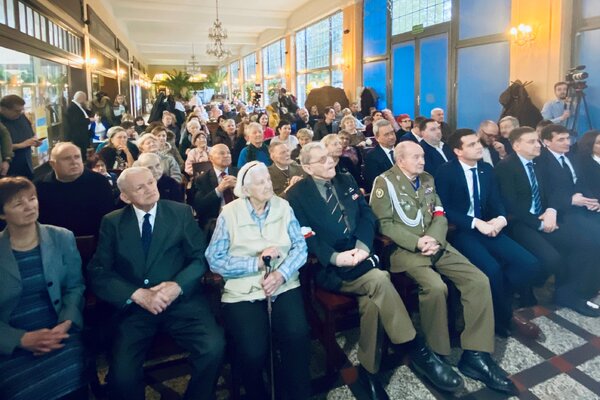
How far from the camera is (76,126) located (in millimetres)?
6676

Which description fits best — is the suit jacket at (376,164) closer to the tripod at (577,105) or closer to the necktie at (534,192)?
the necktie at (534,192)

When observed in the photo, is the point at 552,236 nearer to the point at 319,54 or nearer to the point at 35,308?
the point at 35,308

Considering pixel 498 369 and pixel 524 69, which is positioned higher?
pixel 524 69

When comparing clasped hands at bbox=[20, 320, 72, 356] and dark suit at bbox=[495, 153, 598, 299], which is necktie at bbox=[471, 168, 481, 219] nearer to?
dark suit at bbox=[495, 153, 598, 299]

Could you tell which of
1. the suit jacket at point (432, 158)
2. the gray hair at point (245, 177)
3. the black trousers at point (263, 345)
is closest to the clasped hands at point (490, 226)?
the suit jacket at point (432, 158)

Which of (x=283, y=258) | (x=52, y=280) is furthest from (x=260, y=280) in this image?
(x=52, y=280)

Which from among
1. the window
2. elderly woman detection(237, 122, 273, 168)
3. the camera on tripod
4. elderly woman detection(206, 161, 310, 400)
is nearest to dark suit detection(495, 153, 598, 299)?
elderly woman detection(206, 161, 310, 400)

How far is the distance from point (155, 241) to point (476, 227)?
6.74 ft

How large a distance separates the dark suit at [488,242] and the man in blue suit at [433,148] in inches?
32.0

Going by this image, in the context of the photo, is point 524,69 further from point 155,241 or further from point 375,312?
point 155,241

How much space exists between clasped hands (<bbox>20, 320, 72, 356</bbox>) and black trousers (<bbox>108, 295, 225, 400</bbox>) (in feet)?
0.77

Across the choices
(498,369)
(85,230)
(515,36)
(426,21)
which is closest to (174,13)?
(426,21)

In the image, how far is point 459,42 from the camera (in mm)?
8398

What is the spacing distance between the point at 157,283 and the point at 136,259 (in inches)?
6.2
